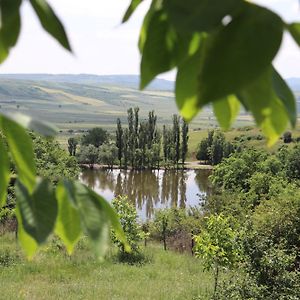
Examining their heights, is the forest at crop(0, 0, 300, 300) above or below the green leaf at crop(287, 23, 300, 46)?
below

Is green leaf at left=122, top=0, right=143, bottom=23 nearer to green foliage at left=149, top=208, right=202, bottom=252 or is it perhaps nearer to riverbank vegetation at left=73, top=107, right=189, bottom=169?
green foliage at left=149, top=208, right=202, bottom=252

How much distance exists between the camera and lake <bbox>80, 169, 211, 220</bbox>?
127 ft

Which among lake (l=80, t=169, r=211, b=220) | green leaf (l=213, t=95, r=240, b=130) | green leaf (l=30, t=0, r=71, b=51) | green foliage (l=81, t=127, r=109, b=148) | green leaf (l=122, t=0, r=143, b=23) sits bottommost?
lake (l=80, t=169, r=211, b=220)

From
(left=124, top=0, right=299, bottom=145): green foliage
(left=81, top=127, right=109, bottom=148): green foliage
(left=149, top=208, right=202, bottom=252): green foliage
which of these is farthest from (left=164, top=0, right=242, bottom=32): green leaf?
(left=81, top=127, right=109, bottom=148): green foliage

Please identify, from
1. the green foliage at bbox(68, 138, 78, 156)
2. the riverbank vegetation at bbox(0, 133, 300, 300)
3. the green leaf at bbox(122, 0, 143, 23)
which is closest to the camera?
the green leaf at bbox(122, 0, 143, 23)

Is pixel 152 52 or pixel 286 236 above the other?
pixel 152 52

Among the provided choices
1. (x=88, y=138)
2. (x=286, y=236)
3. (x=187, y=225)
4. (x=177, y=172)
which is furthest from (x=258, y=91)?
(x=88, y=138)

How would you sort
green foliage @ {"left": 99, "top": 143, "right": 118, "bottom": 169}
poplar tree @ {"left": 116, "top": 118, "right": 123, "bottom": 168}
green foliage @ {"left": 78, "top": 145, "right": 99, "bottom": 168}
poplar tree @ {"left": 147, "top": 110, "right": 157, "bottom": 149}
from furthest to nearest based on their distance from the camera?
green foliage @ {"left": 78, "top": 145, "right": 99, "bottom": 168}
poplar tree @ {"left": 147, "top": 110, "right": 157, "bottom": 149}
green foliage @ {"left": 99, "top": 143, "right": 118, "bottom": 169}
poplar tree @ {"left": 116, "top": 118, "right": 123, "bottom": 168}

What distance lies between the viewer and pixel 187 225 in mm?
22109

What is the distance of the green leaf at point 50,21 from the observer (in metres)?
0.41

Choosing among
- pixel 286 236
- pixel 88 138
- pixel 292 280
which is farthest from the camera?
pixel 88 138

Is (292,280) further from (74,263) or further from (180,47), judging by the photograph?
(180,47)

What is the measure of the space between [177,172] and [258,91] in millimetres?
54672

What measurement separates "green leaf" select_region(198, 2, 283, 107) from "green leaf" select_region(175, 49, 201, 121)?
0.21ft
